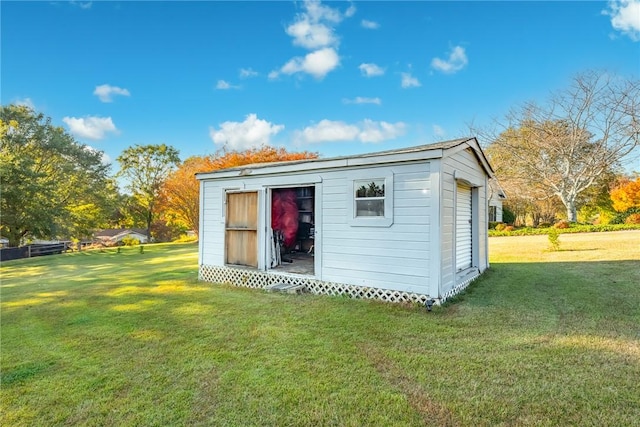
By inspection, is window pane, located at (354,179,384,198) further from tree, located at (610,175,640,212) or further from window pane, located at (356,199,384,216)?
tree, located at (610,175,640,212)

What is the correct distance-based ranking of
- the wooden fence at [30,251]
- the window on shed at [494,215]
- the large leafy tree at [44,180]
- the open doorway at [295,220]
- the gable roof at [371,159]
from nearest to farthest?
the gable roof at [371,159] → the open doorway at [295,220] → the wooden fence at [30,251] → the large leafy tree at [44,180] → the window on shed at [494,215]

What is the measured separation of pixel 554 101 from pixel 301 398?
2639cm

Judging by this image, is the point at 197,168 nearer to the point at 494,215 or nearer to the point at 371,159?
the point at 371,159

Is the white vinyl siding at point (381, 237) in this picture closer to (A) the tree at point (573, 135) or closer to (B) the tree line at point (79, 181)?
(B) the tree line at point (79, 181)

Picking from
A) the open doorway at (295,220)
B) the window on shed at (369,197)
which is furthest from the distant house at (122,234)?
the window on shed at (369,197)

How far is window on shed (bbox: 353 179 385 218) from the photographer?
18.3ft

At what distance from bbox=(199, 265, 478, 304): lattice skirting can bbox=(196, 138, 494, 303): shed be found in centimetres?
2

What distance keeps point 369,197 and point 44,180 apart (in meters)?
23.9

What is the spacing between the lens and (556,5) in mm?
10070

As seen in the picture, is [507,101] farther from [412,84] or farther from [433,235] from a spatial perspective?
[433,235]

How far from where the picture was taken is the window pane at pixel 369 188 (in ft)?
18.4

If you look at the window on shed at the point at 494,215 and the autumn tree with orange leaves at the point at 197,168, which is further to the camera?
the window on shed at the point at 494,215

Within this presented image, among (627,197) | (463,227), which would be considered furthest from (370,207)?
(627,197)

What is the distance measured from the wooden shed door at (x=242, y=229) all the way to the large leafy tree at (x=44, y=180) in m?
16.7
